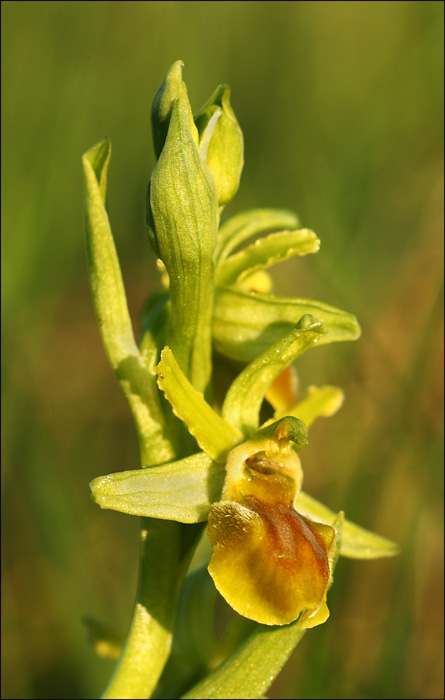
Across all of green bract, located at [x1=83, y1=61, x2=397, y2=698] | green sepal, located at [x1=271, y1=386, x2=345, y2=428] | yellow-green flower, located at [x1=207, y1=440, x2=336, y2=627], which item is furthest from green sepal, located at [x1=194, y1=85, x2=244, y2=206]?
yellow-green flower, located at [x1=207, y1=440, x2=336, y2=627]

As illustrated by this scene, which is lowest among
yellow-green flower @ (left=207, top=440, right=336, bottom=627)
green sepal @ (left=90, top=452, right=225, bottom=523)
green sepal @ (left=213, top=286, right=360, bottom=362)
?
yellow-green flower @ (left=207, top=440, right=336, bottom=627)

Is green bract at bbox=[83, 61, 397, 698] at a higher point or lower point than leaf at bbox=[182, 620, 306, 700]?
higher

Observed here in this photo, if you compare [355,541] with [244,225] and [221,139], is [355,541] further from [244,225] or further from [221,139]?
[221,139]

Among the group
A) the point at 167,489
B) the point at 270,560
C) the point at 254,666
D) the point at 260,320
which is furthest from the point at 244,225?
the point at 254,666

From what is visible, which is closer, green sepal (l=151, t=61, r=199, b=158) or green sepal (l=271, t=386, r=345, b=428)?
green sepal (l=151, t=61, r=199, b=158)

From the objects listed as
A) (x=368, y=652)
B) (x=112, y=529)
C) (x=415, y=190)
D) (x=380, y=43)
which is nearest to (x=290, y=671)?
(x=368, y=652)

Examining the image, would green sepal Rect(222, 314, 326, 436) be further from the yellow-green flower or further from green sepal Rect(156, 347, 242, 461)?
the yellow-green flower
